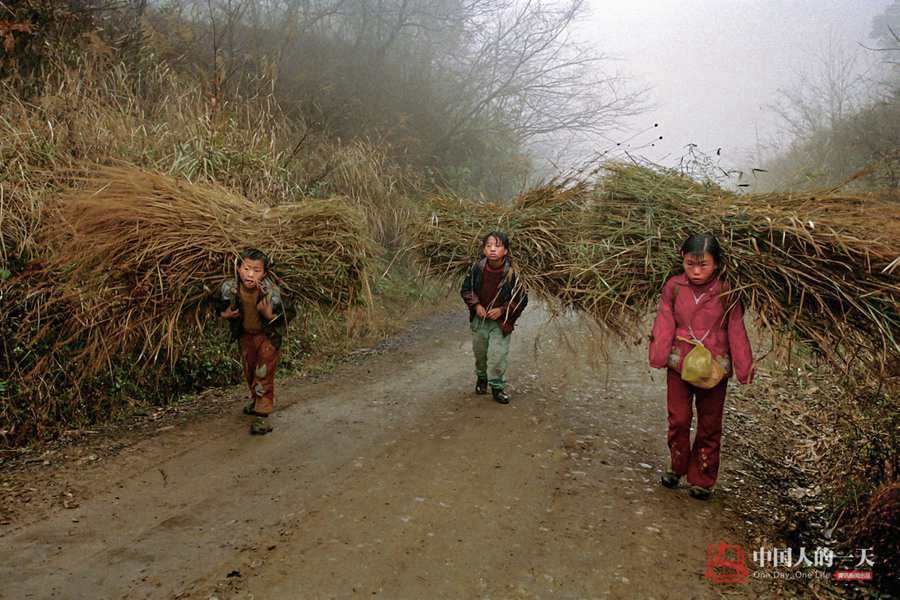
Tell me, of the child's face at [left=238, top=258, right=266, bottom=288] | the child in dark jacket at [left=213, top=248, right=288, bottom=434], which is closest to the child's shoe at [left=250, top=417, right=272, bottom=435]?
the child in dark jacket at [left=213, top=248, right=288, bottom=434]

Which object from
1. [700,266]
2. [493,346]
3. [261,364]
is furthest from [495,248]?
[261,364]

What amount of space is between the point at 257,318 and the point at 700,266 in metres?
3.12

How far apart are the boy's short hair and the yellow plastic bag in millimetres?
2967

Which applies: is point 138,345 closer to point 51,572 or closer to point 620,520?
point 51,572

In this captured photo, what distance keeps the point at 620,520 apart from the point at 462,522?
3.00 feet

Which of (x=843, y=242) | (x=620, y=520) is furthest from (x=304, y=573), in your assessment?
(x=843, y=242)

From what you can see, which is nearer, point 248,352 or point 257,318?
point 257,318

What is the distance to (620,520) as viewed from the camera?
127 inches

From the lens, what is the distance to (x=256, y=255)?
4070 millimetres

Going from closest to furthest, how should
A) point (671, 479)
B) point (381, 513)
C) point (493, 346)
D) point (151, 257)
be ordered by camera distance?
point (381, 513), point (671, 479), point (151, 257), point (493, 346)

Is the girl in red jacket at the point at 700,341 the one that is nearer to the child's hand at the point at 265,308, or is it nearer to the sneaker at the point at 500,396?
the sneaker at the point at 500,396

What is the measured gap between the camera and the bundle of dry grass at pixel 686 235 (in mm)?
3100

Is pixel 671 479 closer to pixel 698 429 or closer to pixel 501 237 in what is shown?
pixel 698 429

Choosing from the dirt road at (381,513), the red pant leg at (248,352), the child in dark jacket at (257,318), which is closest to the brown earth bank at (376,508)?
the dirt road at (381,513)
